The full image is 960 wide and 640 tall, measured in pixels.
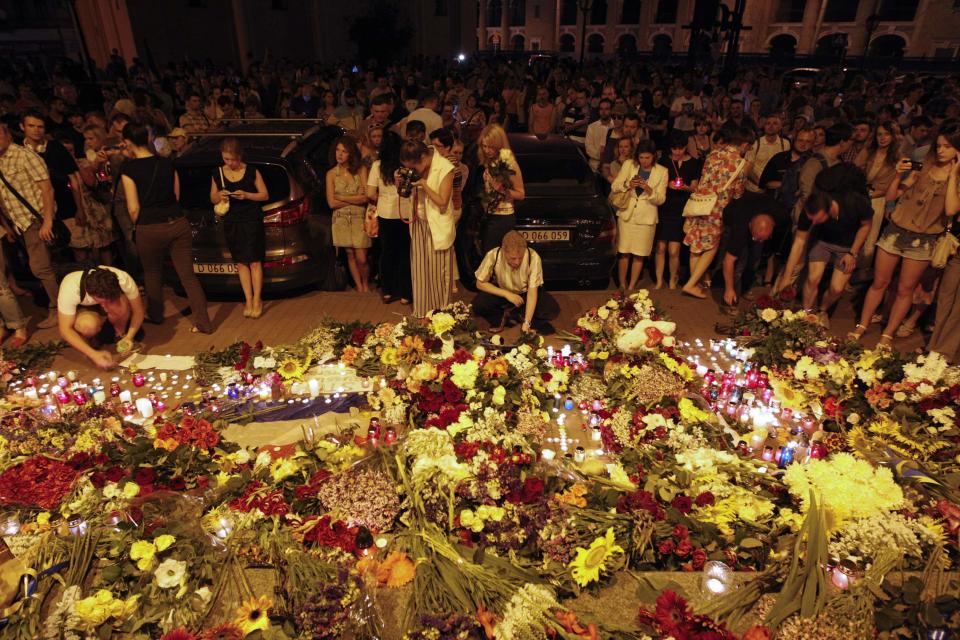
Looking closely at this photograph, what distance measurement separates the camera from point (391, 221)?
21.7 feet

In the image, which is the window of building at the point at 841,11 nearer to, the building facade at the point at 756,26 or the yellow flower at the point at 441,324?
the building facade at the point at 756,26

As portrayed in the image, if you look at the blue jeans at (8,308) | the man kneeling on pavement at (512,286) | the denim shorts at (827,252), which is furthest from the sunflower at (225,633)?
the denim shorts at (827,252)

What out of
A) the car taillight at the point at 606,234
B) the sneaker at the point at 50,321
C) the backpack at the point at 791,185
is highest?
the backpack at the point at 791,185

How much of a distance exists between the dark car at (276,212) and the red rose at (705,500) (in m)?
4.97

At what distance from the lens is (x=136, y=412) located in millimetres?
5008

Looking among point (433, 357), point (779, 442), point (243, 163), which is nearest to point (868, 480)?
point (779, 442)

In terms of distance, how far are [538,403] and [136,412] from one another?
10.9 ft

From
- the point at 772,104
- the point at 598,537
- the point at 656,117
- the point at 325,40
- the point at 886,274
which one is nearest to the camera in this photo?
the point at 598,537

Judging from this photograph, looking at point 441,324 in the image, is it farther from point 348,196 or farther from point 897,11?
point 897,11

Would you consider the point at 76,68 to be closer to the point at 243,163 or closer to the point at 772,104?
the point at 243,163

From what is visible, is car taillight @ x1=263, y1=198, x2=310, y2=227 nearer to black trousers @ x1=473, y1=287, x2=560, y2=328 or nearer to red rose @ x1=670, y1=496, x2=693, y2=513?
black trousers @ x1=473, y1=287, x2=560, y2=328

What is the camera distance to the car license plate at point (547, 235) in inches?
261

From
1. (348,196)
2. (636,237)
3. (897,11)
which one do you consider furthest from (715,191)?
(897,11)

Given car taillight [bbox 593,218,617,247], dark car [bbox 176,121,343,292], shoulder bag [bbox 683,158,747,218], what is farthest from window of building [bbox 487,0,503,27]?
car taillight [bbox 593,218,617,247]
